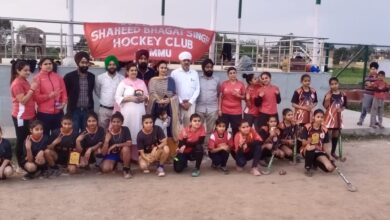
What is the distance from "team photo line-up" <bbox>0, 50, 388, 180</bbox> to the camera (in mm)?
5270

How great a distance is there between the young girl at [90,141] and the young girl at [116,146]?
0.09 metres

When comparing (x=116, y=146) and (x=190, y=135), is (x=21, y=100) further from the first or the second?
(x=190, y=135)

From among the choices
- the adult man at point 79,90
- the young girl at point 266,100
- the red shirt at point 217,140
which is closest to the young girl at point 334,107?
the young girl at point 266,100

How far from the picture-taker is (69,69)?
7180mm

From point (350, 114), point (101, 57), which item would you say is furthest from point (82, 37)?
point (350, 114)

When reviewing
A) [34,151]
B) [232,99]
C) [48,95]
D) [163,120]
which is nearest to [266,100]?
[232,99]

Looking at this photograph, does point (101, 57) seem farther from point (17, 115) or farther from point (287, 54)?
point (287, 54)

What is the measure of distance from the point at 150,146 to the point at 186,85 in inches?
40.4

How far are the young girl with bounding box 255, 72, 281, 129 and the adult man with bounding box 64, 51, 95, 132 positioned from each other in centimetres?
243

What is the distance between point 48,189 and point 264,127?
3.04 metres

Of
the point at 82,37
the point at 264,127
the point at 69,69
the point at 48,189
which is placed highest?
the point at 82,37

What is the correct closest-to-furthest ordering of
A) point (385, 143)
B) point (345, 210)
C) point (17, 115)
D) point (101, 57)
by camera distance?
point (345, 210), point (17, 115), point (101, 57), point (385, 143)

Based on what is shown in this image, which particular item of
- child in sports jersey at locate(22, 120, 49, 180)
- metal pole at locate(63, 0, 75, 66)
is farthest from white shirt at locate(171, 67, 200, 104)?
metal pole at locate(63, 0, 75, 66)

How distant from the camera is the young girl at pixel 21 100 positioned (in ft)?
17.1
